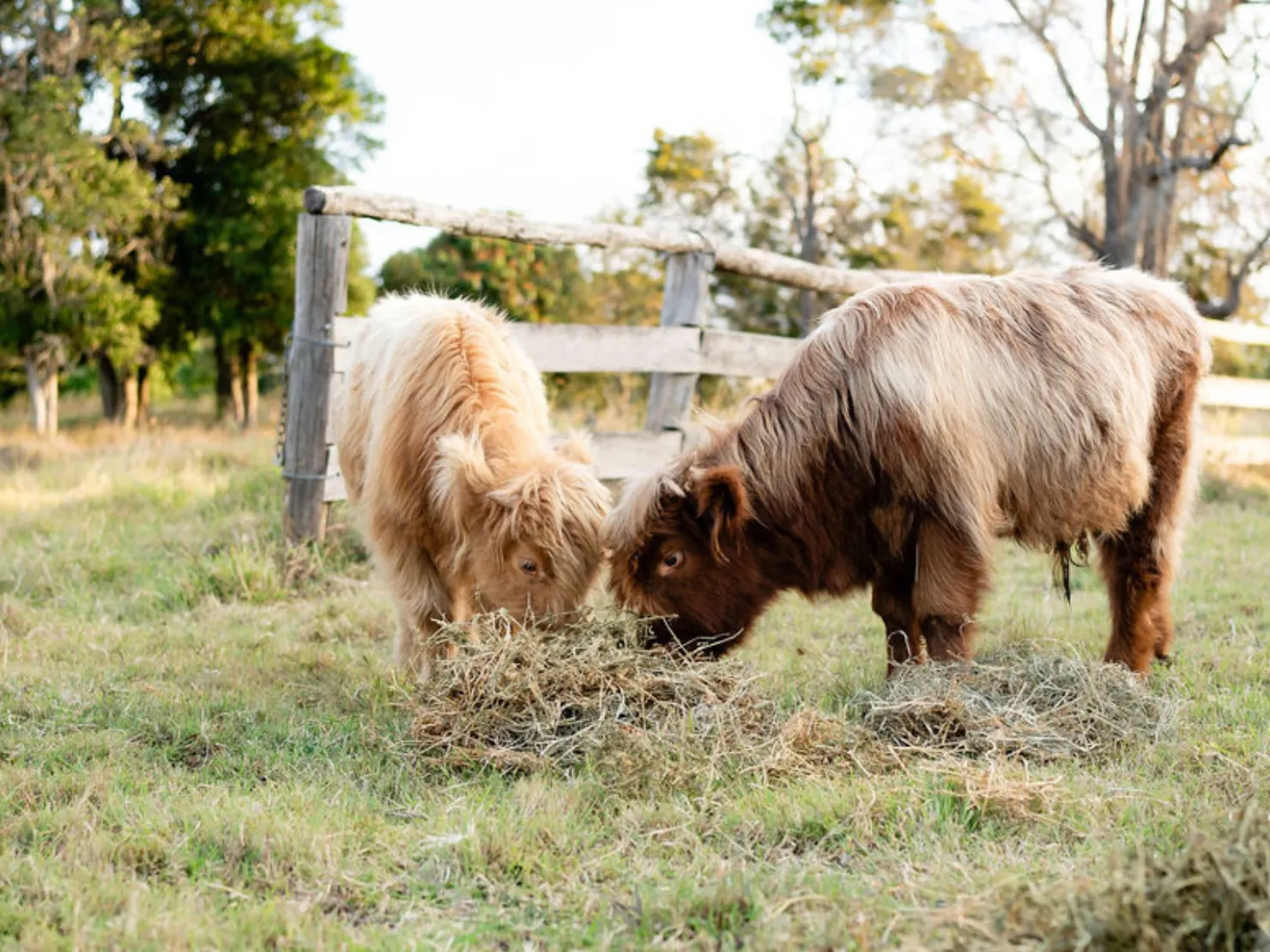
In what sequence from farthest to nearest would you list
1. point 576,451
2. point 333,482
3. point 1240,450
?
point 1240,450 → point 333,482 → point 576,451

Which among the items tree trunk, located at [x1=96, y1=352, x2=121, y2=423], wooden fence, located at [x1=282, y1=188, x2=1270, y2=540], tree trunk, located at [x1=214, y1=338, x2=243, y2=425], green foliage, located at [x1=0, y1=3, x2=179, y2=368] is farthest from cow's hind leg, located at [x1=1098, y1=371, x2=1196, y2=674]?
tree trunk, located at [x1=96, y1=352, x2=121, y2=423]

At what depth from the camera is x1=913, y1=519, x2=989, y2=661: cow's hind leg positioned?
4355 mm

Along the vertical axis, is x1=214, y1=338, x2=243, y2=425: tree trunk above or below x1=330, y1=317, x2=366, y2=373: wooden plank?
below

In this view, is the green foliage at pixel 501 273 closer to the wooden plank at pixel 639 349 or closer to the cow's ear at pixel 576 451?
the wooden plank at pixel 639 349

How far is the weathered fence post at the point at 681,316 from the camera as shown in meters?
8.54

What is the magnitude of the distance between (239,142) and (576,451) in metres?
22.9

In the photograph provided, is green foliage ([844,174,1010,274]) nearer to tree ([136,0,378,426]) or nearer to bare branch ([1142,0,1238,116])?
bare branch ([1142,0,1238,116])

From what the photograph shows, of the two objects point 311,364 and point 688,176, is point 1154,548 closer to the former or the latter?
point 311,364

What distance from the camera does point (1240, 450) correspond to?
12.3 m

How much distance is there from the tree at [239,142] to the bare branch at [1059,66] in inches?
565

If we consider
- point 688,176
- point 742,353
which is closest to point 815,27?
point 688,176

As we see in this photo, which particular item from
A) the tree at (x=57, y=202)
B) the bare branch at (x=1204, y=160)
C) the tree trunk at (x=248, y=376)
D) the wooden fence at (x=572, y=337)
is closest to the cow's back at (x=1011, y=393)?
the wooden fence at (x=572, y=337)

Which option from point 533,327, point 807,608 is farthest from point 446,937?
point 533,327

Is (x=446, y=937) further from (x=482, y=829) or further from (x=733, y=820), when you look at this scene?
(x=733, y=820)
